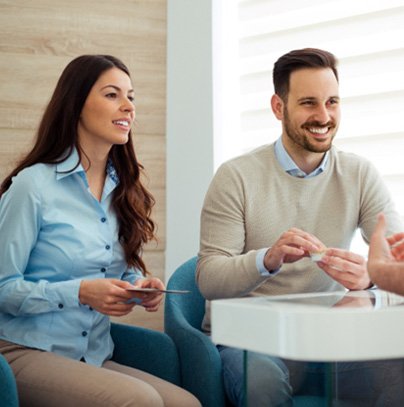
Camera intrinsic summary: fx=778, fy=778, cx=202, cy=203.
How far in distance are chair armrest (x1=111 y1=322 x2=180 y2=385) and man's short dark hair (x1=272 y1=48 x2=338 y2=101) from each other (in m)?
0.97

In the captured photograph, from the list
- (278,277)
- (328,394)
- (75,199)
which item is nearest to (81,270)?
(75,199)

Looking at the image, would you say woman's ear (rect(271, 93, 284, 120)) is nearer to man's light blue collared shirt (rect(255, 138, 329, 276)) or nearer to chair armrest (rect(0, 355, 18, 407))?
man's light blue collared shirt (rect(255, 138, 329, 276))

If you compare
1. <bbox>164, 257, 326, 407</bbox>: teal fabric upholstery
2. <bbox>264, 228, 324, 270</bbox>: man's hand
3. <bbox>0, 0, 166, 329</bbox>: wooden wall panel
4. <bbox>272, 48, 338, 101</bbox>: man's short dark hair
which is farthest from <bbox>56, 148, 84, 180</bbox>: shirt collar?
<bbox>0, 0, 166, 329</bbox>: wooden wall panel

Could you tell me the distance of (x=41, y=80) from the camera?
3379mm

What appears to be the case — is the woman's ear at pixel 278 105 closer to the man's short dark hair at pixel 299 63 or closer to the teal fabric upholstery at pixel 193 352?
the man's short dark hair at pixel 299 63

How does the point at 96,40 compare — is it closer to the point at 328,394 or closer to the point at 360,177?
the point at 360,177

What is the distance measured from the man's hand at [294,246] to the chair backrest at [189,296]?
0.57m

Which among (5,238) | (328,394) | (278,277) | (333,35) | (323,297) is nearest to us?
(328,394)

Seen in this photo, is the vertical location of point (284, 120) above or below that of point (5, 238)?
above

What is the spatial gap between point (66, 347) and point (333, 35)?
5.96ft

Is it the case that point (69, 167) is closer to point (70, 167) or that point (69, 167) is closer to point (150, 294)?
point (70, 167)

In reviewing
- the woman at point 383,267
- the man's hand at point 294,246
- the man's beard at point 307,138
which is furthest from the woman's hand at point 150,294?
the woman at point 383,267

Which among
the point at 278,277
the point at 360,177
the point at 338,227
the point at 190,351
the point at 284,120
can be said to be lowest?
the point at 190,351

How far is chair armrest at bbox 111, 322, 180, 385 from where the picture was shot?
245 centimetres
